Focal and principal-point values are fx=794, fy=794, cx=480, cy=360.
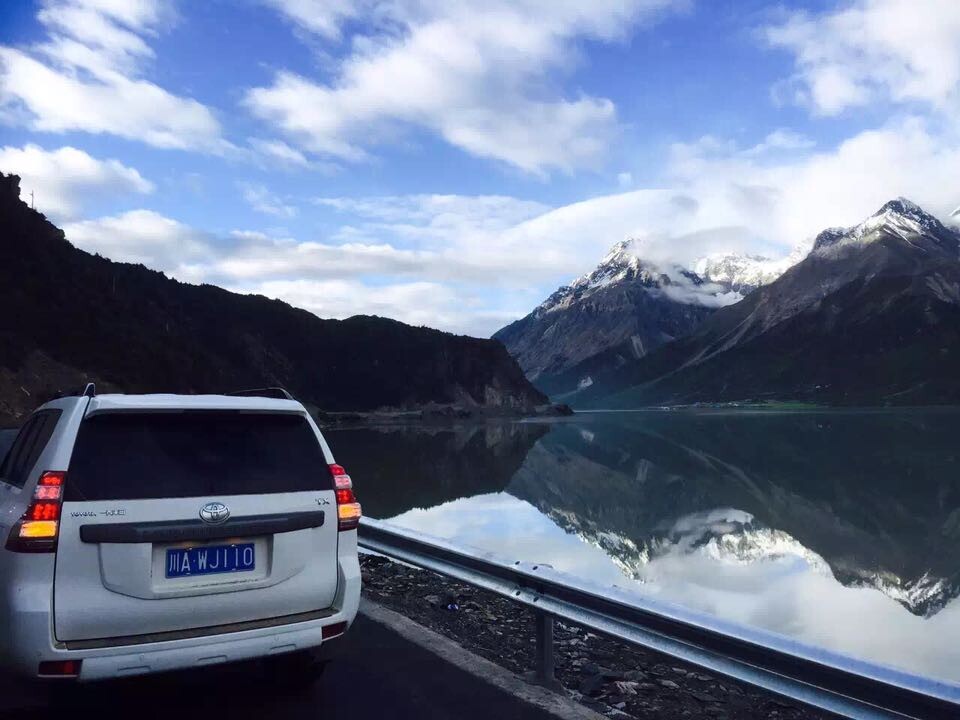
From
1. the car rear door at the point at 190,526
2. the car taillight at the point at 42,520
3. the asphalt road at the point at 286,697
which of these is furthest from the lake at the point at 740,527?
the car taillight at the point at 42,520

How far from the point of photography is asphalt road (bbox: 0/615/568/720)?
500 centimetres

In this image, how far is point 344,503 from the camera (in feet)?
18.0

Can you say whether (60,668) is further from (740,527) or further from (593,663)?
(740,527)

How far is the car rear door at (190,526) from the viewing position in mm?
4555

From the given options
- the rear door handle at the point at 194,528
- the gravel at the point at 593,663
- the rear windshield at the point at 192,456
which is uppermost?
the rear windshield at the point at 192,456

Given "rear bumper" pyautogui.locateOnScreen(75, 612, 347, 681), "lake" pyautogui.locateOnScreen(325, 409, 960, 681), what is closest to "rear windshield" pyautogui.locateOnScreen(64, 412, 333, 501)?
"rear bumper" pyautogui.locateOnScreen(75, 612, 347, 681)

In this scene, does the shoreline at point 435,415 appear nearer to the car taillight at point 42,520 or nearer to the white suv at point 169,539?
the white suv at point 169,539

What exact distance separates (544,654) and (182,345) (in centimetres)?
11073

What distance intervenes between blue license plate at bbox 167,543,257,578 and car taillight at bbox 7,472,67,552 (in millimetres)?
649

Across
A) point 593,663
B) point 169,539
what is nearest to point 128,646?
point 169,539

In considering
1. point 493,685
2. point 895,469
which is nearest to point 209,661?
point 493,685

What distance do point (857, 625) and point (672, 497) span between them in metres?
21.3

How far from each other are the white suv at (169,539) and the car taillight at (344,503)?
0.01 meters

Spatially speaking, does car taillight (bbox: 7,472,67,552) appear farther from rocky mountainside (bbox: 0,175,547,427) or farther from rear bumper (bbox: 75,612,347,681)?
rocky mountainside (bbox: 0,175,547,427)
